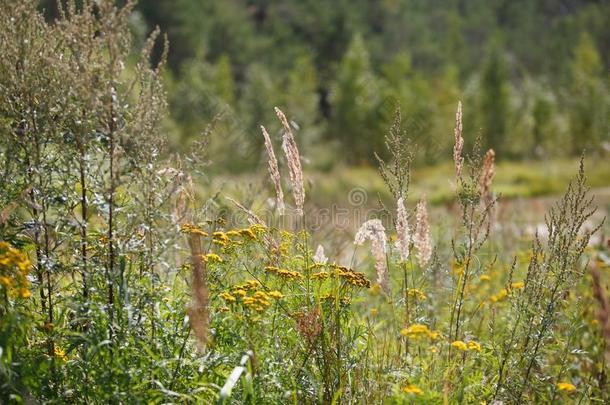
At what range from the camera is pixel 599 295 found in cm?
269

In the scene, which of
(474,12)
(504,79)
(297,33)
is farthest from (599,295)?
(474,12)

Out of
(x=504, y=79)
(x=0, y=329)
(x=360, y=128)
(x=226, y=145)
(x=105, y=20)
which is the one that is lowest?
(x=0, y=329)

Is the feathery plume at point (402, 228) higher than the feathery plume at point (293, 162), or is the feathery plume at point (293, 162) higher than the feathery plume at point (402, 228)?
the feathery plume at point (293, 162)

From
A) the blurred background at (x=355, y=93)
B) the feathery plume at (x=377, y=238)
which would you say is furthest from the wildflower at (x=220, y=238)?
the blurred background at (x=355, y=93)

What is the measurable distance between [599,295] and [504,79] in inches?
1595

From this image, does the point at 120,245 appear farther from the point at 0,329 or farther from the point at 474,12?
the point at 474,12

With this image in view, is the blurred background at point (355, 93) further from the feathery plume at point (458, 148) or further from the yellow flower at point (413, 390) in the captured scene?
the yellow flower at point (413, 390)

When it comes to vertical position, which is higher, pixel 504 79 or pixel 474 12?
pixel 474 12

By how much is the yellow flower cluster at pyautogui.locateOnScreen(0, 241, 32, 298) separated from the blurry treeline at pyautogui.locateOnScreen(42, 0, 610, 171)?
1706 centimetres

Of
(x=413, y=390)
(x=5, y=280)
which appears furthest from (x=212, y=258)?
(x=413, y=390)

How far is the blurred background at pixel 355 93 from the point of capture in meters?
32.5

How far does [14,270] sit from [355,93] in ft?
119

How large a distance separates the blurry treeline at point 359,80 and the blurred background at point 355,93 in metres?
0.10

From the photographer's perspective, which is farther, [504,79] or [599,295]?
[504,79]
